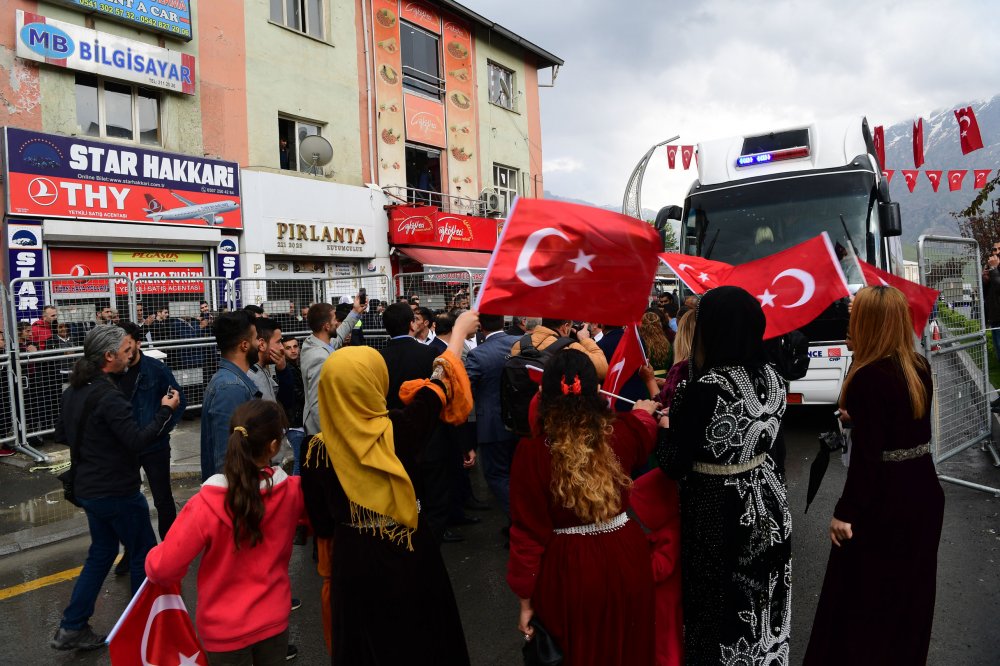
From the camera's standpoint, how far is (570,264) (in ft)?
10.9

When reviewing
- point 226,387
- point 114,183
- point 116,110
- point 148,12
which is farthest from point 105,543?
point 148,12

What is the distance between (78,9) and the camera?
13.0 metres

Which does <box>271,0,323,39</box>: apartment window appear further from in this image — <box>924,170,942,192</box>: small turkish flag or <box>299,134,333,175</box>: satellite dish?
<box>924,170,942,192</box>: small turkish flag

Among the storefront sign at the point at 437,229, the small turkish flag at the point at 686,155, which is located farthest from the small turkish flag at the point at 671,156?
the storefront sign at the point at 437,229

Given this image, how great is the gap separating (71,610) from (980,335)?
323 inches

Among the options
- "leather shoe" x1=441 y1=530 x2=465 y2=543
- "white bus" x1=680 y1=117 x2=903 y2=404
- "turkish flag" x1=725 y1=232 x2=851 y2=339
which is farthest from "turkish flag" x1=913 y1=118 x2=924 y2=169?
"leather shoe" x1=441 y1=530 x2=465 y2=543

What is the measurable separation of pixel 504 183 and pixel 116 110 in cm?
1319

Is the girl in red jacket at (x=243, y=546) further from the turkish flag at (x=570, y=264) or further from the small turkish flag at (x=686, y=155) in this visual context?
the small turkish flag at (x=686, y=155)

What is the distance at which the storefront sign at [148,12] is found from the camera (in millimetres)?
13094

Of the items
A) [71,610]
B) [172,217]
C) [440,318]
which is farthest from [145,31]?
[71,610]

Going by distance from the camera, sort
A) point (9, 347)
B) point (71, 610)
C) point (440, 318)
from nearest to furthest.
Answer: point (71, 610) → point (440, 318) → point (9, 347)

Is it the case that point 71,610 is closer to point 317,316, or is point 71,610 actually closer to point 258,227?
point 317,316

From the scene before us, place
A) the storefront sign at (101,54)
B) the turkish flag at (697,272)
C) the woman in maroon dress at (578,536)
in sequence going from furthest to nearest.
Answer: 1. the storefront sign at (101,54)
2. the turkish flag at (697,272)
3. the woman in maroon dress at (578,536)

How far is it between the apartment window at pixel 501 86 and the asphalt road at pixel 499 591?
65.7 ft
